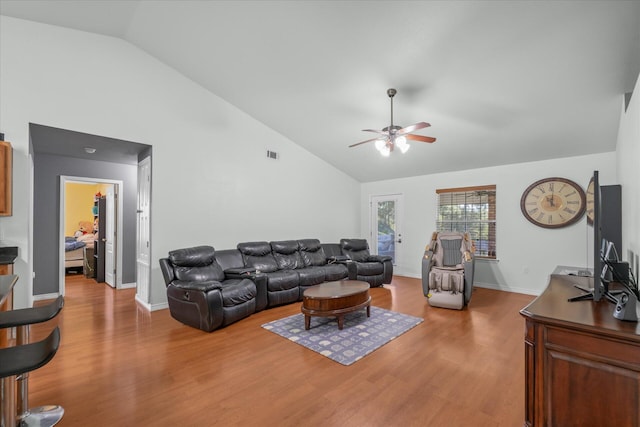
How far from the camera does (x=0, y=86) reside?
321cm

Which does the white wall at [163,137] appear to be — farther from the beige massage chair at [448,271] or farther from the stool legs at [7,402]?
the beige massage chair at [448,271]

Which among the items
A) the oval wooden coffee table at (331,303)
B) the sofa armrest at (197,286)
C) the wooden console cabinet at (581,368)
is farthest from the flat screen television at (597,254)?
the sofa armrest at (197,286)

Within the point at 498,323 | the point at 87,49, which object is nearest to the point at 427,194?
the point at 498,323

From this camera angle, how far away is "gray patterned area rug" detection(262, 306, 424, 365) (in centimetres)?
288

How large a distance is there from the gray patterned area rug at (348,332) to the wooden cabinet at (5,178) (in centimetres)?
304

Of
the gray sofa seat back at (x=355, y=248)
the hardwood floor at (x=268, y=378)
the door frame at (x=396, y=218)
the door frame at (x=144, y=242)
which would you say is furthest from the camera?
the door frame at (x=396, y=218)

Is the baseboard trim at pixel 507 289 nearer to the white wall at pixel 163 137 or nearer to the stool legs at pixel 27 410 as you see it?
the white wall at pixel 163 137

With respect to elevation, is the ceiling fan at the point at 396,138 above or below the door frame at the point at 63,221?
above

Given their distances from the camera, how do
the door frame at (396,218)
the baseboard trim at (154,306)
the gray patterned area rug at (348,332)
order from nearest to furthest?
the gray patterned area rug at (348,332) < the baseboard trim at (154,306) < the door frame at (396,218)

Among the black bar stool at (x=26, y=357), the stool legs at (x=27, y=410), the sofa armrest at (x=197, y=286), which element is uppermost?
the black bar stool at (x=26, y=357)

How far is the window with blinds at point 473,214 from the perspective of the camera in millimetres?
5648

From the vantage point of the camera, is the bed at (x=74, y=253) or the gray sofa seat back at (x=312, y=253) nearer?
the gray sofa seat back at (x=312, y=253)

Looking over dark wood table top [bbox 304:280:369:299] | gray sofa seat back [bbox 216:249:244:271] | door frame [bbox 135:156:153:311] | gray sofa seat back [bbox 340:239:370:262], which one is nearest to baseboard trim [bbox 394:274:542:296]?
gray sofa seat back [bbox 340:239:370:262]

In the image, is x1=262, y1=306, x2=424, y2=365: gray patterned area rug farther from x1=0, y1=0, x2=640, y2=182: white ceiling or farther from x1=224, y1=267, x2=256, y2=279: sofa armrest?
x1=0, y1=0, x2=640, y2=182: white ceiling
